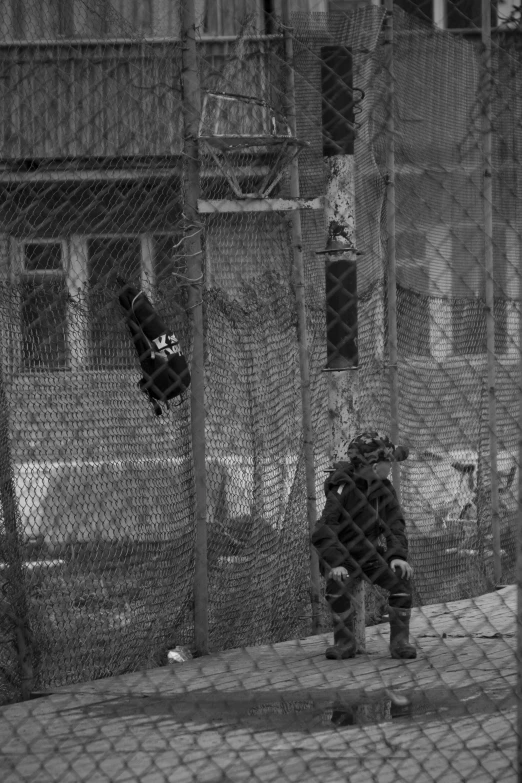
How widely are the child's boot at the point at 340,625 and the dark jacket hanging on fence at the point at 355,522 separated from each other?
0.14m

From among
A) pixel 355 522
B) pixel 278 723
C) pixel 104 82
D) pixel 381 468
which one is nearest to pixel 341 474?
→ pixel 381 468

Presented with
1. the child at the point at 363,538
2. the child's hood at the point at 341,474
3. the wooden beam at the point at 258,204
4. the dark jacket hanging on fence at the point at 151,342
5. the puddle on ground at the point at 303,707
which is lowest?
the puddle on ground at the point at 303,707

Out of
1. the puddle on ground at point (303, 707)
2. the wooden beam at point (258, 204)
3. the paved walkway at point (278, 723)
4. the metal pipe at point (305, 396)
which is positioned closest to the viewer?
the paved walkway at point (278, 723)

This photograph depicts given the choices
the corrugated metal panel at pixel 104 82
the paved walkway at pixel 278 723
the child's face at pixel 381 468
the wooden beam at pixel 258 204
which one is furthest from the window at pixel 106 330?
the paved walkway at pixel 278 723

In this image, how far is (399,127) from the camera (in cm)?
782

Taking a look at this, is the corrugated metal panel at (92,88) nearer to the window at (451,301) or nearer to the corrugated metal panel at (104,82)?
the corrugated metal panel at (104,82)

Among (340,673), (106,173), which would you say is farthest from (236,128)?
(340,673)

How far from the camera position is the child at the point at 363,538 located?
20.0 ft

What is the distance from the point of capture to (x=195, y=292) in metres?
6.00

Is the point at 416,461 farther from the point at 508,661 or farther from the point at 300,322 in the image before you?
the point at 508,661

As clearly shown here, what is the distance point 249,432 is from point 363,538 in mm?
1133

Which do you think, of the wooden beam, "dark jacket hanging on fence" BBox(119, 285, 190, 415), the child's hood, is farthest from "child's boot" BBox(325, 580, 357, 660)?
the wooden beam

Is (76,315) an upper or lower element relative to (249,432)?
upper

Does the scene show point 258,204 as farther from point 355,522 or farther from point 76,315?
point 355,522
